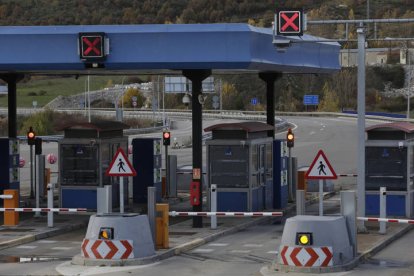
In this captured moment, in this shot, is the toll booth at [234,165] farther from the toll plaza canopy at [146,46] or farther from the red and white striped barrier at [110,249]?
the red and white striped barrier at [110,249]

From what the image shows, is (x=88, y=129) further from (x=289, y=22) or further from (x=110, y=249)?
(x=110, y=249)

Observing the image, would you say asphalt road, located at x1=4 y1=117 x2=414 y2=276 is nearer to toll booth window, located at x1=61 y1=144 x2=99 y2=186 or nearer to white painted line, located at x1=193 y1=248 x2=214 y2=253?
white painted line, located at x1=193 y1=248 x2=214 y2=253

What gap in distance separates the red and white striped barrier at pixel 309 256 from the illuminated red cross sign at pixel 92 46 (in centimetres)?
744

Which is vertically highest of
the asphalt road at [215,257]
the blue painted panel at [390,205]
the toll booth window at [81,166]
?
the toll booth window at [81,166]

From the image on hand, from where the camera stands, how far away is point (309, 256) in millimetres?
18422

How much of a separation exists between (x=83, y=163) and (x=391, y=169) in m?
7.90

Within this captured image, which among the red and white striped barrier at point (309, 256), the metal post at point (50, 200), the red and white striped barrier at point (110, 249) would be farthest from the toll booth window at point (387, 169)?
the red and white striped barrier at point (110, 249)

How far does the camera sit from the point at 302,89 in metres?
133

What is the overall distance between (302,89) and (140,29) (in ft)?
360

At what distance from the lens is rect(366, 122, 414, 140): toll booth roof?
26.9 meters

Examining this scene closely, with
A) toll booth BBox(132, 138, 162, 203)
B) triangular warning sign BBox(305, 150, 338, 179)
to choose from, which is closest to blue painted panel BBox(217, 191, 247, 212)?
toll booth BBox(132, 138, 162, 203)

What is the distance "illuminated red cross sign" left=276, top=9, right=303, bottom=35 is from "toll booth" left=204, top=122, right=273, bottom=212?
504 cm

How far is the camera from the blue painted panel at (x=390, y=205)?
2667 cm

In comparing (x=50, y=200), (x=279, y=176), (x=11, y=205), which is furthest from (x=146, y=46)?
(x=279, y=176)
